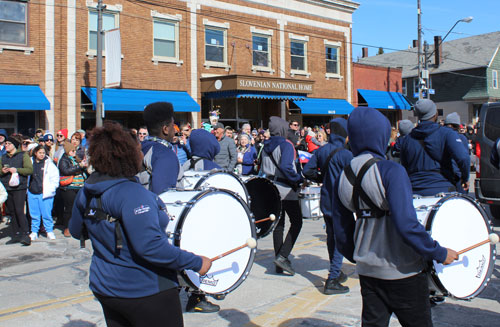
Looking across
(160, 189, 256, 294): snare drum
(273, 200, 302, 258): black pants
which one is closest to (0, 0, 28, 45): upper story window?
(273, 200, 302, 258): black pants

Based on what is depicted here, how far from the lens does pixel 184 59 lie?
835 inches

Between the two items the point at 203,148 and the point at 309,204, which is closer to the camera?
the point at 203,148

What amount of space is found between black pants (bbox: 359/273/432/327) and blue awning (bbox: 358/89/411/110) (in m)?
25.8

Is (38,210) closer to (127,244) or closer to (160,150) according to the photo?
(160,150)

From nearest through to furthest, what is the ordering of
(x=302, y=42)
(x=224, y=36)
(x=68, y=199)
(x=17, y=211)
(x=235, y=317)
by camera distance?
(x=235, y=317) → (x=17, y=211) → (x=68, y=199) → (x=224, y=36) → (x=302, y=42)

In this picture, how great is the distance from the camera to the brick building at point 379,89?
2906 centimetres

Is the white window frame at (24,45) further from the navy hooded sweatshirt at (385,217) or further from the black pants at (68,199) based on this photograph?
the navy hooded sweatshirt at (385,217)

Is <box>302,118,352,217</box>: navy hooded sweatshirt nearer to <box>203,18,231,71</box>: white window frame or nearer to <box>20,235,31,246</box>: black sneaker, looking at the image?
<box>20,235,31,246</box>: black sneaker

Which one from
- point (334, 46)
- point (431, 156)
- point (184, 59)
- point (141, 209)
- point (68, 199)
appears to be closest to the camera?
point (141, 209)

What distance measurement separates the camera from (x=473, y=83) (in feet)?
146

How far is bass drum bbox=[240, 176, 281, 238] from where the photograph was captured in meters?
6.46

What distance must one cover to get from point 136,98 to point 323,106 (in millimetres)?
10321

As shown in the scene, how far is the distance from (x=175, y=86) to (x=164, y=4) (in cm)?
315

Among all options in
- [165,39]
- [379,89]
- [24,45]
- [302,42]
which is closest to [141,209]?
[24,45]
